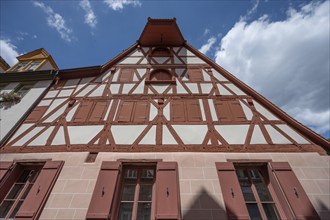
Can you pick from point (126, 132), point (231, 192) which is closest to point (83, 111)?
point (126, 132)

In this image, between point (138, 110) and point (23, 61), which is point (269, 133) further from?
point (23, 61)

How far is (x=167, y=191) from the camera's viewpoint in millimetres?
3674

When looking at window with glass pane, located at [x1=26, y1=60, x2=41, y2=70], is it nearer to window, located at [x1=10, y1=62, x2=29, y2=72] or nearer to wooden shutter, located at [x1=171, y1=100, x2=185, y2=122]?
window, located at [x1=10, y1=62, x2=29, y2=72]

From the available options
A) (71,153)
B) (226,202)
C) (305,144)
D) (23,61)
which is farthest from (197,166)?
(23,61)

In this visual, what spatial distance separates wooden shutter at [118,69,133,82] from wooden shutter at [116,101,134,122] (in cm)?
131

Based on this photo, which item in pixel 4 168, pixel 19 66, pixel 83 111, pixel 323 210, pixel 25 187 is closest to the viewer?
pixel 323 210

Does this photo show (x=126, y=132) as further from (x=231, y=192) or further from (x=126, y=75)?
(x=231, y=192)

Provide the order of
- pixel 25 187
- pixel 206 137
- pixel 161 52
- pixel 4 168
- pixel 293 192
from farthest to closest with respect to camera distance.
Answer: pixel 161 52, pixel 206 137, pixel 4 168, pixel 25 187, pixel 293 192

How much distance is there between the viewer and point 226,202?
3527 millimetres

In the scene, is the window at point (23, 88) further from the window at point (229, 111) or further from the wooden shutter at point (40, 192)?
the window at point (229, 111)

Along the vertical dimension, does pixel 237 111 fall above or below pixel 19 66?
below

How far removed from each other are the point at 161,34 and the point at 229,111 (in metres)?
5.47

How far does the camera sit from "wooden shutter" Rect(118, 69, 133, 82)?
6.75 meters

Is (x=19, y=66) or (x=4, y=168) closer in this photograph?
(x=4, y=168)
